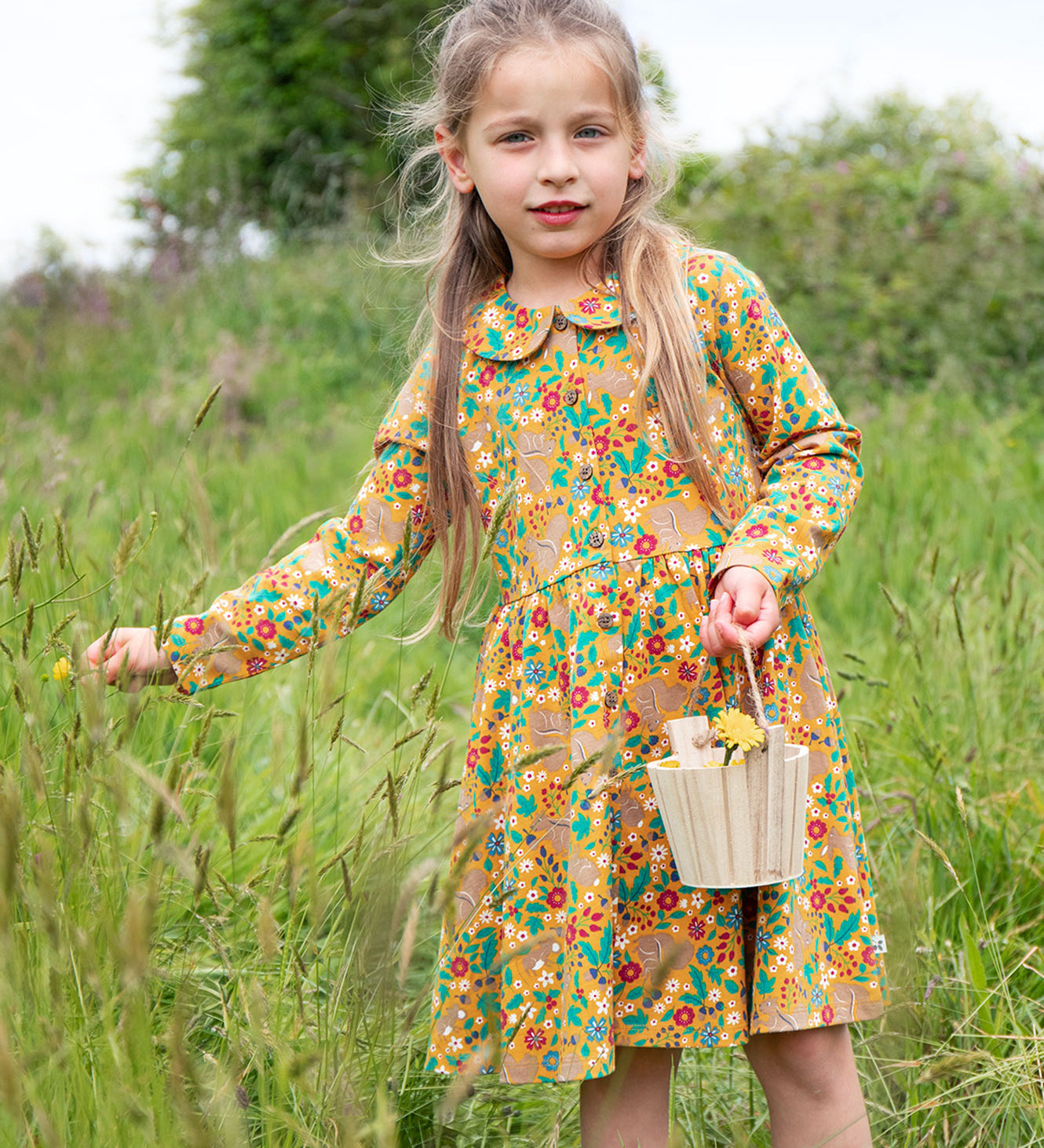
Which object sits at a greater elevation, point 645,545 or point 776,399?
point 776,399

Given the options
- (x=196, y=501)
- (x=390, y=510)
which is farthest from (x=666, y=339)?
(x=196, y=501)

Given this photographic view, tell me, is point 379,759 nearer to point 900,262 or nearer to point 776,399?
point 776,399

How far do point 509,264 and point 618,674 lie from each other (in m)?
0.68

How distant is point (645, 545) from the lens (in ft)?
5.40

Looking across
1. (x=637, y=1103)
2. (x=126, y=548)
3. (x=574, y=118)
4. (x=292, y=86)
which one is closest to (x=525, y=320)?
(x=574, y=118)

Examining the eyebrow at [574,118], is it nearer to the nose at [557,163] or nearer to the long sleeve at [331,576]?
the nose at [557,163]

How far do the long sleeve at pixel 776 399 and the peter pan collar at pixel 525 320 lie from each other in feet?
0.38

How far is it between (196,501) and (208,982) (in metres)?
0.69

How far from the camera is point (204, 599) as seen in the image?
2.47 metres

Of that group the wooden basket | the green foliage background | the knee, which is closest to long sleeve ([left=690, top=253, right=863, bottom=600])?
the wooden basket

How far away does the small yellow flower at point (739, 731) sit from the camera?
134 centimetres

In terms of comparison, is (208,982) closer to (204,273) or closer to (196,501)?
(196,501)

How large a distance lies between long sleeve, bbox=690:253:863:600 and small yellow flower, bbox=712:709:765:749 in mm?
324

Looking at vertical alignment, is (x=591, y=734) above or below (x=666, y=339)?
below
